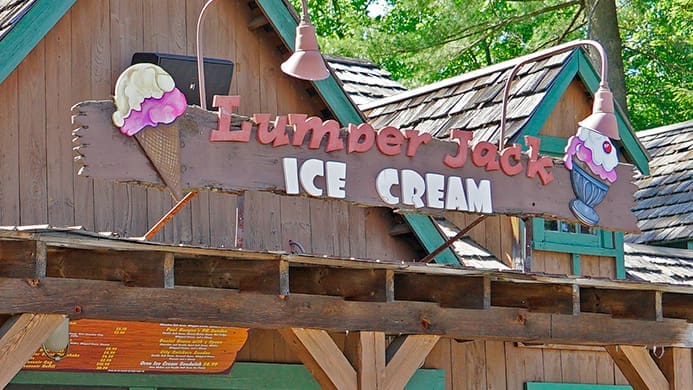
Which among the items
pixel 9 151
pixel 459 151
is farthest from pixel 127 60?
pixel 459 151

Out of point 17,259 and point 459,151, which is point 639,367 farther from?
point 17,259

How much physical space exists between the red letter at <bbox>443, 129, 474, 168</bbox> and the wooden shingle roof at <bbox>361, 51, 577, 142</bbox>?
2.76m

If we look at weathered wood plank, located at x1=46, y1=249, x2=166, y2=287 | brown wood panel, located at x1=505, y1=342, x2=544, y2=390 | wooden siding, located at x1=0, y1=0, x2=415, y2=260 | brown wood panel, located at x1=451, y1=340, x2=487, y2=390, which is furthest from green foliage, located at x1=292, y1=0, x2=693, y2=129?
weathered wood plank, located at x1=46, y1=249, x2=166, y2=287

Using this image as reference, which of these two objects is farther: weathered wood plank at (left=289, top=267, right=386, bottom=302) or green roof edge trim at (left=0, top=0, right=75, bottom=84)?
green roof edge trim at (left=0, top=0, right=75, bottom=84)

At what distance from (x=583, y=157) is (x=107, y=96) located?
3882 mm

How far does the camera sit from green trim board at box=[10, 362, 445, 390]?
10711 mm

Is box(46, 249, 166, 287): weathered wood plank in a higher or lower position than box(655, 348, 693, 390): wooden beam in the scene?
higher

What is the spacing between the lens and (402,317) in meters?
10.1

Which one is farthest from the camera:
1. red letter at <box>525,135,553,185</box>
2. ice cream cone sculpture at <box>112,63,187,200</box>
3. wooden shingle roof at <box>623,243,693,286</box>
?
wooden shingle roof at <box>623,243,693,286</box>

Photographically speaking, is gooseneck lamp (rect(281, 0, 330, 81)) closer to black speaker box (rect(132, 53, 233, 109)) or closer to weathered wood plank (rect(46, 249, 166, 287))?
black speaker box (rect(132, 53, 233, 109))

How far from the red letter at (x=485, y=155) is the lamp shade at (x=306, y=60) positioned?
159cm

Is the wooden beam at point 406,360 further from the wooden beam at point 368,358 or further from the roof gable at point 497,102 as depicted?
the roof gable at point 497,102

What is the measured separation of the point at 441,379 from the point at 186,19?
4.11 metres

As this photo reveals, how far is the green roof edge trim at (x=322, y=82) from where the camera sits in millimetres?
11906
